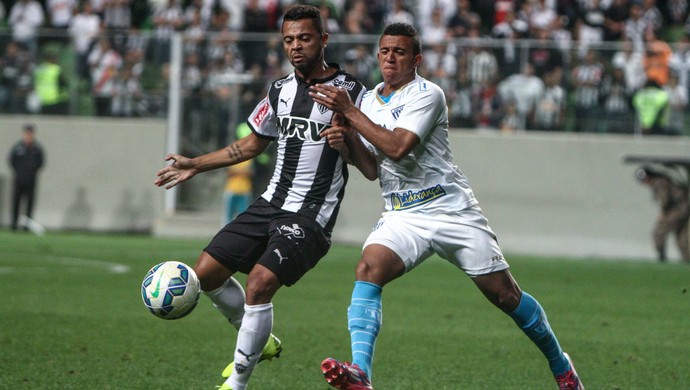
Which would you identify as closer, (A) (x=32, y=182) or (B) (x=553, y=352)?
(B) (x=553, y=352)

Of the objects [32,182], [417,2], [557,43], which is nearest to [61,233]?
[32,182]

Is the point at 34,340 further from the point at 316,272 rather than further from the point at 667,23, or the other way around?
the point at 667,23

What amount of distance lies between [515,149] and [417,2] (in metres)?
3.85

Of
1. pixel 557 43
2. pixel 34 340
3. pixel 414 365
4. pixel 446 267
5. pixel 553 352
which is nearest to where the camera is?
pixel 553 352

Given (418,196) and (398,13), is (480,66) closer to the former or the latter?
(398,13)

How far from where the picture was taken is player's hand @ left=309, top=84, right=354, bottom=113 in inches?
251

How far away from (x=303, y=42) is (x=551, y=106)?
14.6 m

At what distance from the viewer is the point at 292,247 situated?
22.5 ft

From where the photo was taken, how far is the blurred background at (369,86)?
2081 cm

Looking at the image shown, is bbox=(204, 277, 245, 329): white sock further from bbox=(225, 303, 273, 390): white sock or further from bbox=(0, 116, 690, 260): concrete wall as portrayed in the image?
bbox=(0, 116, 690, 260): concrete wall

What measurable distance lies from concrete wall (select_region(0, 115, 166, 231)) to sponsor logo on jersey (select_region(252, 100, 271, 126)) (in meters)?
16.9

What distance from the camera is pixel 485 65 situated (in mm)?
21234

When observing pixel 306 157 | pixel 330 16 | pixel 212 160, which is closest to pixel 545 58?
pixel 330 16

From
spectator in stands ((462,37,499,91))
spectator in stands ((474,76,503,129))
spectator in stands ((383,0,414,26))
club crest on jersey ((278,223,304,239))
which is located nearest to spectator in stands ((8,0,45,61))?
spectator in stands ((383,0,414,26))
